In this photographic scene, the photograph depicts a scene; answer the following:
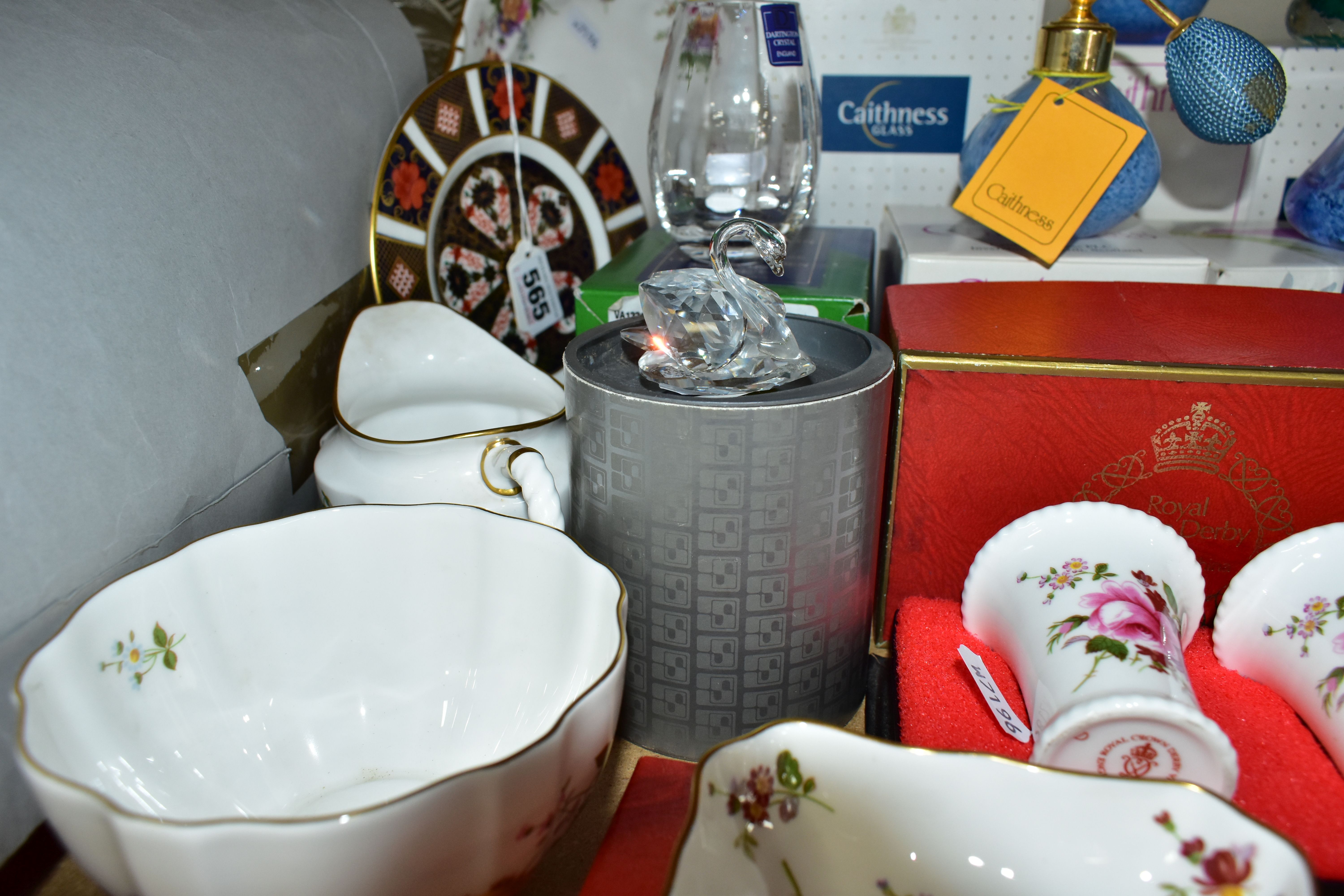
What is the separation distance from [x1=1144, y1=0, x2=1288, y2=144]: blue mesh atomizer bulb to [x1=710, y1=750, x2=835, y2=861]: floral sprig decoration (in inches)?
20.9

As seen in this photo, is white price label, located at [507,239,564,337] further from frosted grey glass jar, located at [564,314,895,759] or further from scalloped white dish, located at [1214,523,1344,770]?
scalloped white dish, located at [1214,523,1344,770]

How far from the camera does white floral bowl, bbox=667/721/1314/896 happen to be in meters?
0.28

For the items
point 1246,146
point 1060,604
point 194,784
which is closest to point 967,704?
point 1060,604

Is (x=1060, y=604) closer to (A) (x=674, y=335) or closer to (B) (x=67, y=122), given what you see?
(A) (x=674, y=335)

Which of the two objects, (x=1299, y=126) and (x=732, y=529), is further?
(x=1299, y=126)

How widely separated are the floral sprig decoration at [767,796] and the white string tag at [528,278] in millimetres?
468

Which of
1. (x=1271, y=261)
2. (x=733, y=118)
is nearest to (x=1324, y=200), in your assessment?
(x=1271, y=261)

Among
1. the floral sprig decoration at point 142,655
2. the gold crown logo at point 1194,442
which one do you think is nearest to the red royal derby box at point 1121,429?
the gold crown logo at point 1194,442

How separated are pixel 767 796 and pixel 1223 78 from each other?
1.79ft

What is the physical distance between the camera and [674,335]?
1.38 feet

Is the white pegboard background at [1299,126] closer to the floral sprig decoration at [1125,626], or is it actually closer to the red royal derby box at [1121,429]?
the red royal derby box at [1121,429]

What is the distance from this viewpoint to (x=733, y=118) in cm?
62

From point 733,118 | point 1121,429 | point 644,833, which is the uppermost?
point 733,118

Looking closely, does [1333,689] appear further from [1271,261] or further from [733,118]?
[733,118]
